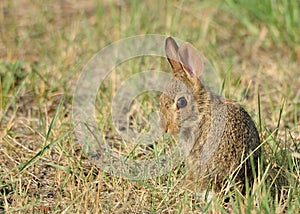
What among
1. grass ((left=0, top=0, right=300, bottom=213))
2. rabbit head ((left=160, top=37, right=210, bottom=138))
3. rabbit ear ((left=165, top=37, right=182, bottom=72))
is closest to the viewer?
grass ((left=0, top=0, right=300, bottom=213))

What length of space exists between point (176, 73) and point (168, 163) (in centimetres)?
50

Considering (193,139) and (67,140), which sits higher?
(193,139)

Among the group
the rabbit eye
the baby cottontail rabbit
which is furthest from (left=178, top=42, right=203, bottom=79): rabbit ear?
the rabbit eye

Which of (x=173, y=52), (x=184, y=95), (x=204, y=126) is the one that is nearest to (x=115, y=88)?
(x=173, y=52)

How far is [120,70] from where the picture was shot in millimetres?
5570

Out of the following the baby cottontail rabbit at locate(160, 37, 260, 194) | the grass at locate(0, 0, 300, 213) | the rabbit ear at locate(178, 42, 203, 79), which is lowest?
the grass at locate(0, 0, 300, 213)

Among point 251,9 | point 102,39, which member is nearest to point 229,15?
point 251,9

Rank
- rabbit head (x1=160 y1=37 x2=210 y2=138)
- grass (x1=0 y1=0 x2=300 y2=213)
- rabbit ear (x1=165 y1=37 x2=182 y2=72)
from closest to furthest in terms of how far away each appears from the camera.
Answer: grass (x1=0 y1=0 x2=300 y2=213), rabbit head (x1=160 y1=37 x2=210 y2=138), rabbit ear (x1=165 y1=37 x2=182 y2=72)

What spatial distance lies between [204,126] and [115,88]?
5.01 feet

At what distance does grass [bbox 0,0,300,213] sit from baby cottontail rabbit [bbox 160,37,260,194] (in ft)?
0.39

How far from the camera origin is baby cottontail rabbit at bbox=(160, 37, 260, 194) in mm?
3814

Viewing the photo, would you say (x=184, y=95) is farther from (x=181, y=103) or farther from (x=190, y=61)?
(x=190, y=61)

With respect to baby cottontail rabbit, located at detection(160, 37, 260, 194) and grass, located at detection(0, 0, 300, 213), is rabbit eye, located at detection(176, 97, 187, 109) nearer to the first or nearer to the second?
baby cottontail rabbit, located at detection(160, 37, 260, 194)

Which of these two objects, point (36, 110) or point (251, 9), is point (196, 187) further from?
point (251, 9)
